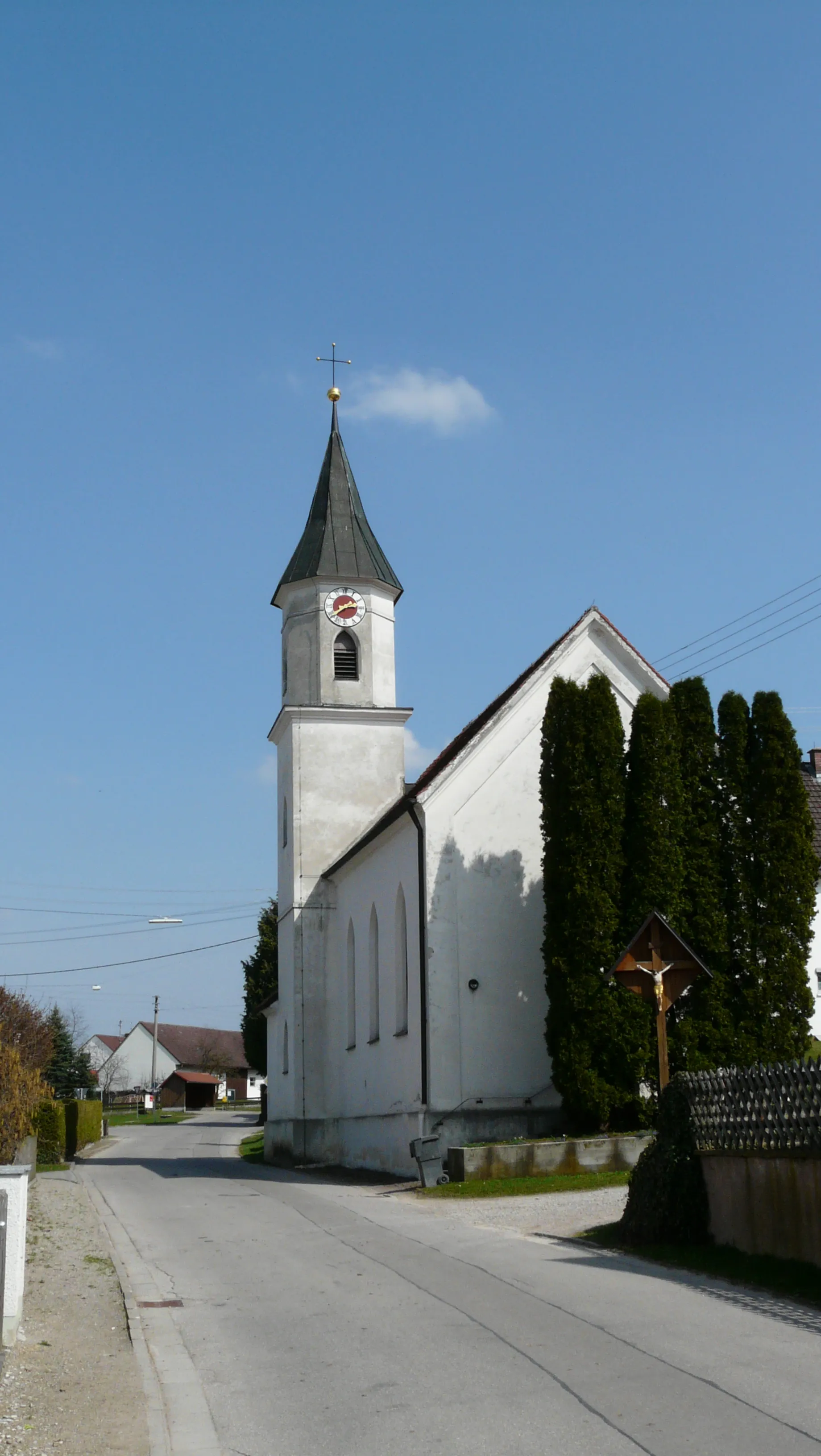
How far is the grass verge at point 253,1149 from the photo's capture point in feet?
110

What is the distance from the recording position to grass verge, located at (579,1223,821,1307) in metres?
10.0

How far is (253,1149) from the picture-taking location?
3941 centimetres

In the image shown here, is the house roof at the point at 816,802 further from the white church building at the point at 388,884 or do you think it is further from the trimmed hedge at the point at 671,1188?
the trimmed hedge at the point at 671,1188

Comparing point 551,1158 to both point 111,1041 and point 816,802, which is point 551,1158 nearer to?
point 816,802

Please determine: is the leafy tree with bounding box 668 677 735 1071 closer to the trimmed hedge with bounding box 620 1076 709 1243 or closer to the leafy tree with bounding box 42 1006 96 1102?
the trimmed hedge with bounding box 620 1076 709 1243

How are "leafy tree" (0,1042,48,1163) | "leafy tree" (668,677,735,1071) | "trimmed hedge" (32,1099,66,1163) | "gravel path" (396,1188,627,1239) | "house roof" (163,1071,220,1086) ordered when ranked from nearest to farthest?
1. "gravel path" (396,1188,627,1239)
2. "leafy tree" (0,1042,48,1163)
3. "leafy tree" (668,677,735,1071)
4. "trimmed hedge" (32,1099,66,1163)
5. "house roof" (163,1071,220,1086)

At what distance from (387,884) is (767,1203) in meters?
15.8

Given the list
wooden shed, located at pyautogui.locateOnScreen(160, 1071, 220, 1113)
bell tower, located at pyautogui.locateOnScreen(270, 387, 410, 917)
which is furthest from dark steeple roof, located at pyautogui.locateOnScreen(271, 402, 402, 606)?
wooden shed, located at pyautogui.locateOnScreen(160, 1071, 220, 1113)

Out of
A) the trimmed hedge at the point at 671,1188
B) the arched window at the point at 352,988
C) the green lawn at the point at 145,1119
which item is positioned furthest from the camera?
the green lawn at the point at 145,1119

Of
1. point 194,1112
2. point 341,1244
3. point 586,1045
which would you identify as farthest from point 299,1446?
point 194,1112

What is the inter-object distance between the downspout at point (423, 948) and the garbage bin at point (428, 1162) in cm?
272

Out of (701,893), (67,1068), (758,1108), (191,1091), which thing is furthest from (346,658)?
(191,1091)

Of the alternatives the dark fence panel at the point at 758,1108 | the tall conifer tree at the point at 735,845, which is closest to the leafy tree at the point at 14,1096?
the dark fence panel at the point at 758,1108

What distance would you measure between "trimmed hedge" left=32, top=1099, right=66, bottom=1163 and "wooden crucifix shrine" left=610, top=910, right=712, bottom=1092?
58.3ft
